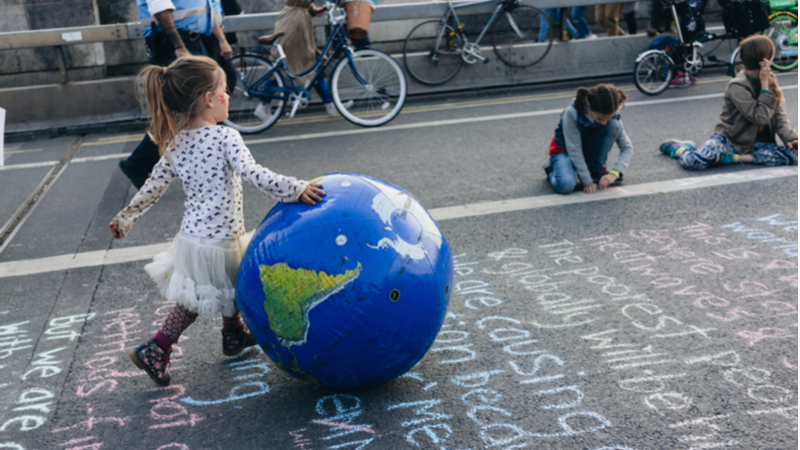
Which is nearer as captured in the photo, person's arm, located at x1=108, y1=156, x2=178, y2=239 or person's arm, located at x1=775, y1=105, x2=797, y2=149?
person's arm, located at x1=108, y1=156, x2=178, y2=239

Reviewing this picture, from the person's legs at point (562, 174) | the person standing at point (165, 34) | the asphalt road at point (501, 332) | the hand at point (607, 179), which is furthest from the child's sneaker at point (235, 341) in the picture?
the hand at point (607, 179)

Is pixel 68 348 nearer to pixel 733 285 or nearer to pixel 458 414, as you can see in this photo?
pixel 458 414

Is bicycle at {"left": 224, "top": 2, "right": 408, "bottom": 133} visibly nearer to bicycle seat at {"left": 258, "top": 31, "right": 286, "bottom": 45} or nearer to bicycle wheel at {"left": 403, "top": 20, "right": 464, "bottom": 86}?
bicycle seat at {"left": 258, "top": 31, "right": 286, "bottom": 45}

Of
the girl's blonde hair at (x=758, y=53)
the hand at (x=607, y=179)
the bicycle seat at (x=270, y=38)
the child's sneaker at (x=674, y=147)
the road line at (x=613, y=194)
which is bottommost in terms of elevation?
the road line at (x=613, y=194)

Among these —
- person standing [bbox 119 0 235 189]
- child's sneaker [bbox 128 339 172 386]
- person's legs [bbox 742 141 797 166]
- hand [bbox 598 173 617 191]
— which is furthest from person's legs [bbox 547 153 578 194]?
child's sneaker [bbox 128 339 172 386]

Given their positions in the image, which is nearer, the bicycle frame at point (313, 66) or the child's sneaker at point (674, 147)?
the child's sneaker at point (674, 147)

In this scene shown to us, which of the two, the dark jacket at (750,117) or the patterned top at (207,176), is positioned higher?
the patterned top at (207,176)

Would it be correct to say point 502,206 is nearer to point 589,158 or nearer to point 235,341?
point 589,158

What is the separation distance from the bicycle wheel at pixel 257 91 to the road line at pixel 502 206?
11.9 ft

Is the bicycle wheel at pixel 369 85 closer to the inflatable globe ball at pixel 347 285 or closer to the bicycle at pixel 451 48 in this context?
the bicycle at pixel 451 48

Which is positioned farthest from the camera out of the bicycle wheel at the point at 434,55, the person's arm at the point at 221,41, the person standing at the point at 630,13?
the person standing at the point at 630,13

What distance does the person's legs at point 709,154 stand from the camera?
6.40 metres

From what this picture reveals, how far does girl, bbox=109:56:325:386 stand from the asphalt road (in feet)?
1.21

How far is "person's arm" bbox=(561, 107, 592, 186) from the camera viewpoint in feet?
19.4
